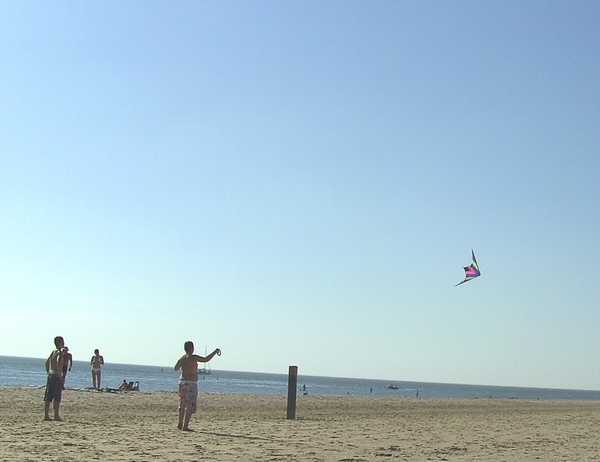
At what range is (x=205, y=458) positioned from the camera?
791cm

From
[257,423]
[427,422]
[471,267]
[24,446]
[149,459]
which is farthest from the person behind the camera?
[471,267]

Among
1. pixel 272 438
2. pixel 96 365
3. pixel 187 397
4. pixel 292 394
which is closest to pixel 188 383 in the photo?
pixel 187 397

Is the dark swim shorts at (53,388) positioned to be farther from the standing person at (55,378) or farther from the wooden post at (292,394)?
the wooden post at (292,394)

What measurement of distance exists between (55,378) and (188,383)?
244cm

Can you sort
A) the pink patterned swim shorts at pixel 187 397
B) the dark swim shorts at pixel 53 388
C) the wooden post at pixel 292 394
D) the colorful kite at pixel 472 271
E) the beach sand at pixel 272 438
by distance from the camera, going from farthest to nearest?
Answer: the colorful kite at pixel 472 271 < the wooden post at pixel 292 394 < the dark swim shorts at pixel 53 388 < the pink patterned swim shorts at pixel 187 397 < the beach sand at pixel 272 438

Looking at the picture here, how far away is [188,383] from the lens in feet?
35.5

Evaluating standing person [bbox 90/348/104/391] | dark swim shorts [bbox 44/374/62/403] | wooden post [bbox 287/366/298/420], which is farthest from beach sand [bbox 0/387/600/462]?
standing person [bbox 90/348/104/391]

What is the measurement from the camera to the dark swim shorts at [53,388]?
37.9ft

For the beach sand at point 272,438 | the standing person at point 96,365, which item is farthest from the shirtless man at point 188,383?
the standing person at point 96,365

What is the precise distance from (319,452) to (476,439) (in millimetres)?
3316

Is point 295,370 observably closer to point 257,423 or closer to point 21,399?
point 257,423

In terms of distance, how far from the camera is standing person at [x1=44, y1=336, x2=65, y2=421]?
11.6 metres

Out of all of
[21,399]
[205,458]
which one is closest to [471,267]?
[21,399]

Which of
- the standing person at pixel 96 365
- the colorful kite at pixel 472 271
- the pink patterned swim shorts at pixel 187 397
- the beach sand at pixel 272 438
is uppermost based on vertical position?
the colorful kite at pixel 472 271
